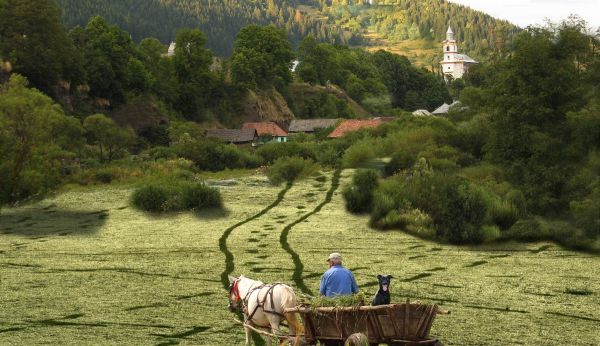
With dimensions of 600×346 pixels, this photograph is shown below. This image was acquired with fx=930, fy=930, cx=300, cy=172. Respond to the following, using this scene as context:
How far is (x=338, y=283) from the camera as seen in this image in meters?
18.8

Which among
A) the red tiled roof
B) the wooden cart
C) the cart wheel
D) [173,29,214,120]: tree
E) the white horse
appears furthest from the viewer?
[173,29,214,120]: tree

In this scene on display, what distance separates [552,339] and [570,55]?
39582mm

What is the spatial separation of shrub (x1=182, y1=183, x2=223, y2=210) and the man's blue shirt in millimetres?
33511

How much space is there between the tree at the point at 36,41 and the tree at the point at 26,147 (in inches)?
1175

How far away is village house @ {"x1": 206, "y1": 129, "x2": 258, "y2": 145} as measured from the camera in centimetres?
11175

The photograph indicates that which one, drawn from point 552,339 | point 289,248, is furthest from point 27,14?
point 552,339

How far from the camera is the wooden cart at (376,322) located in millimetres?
17000

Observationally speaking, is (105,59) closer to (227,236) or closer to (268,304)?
(227,236)

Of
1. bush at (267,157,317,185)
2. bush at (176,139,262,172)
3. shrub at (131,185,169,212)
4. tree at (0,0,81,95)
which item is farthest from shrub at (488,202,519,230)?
tree at (0,0,81,95)

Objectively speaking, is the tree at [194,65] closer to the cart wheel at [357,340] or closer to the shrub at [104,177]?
the shrub at [104,177]

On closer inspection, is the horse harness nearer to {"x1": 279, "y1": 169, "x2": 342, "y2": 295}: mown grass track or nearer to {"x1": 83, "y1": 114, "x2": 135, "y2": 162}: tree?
{"x1": 279, "y1": 169, "x2": 342, "y2": 295}: mown grass track

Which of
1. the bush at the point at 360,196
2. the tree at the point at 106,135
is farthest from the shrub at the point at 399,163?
the tree at the point at 106,135

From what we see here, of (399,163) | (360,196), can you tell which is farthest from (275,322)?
(399,163)

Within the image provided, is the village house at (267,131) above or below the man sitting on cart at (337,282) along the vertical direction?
below
